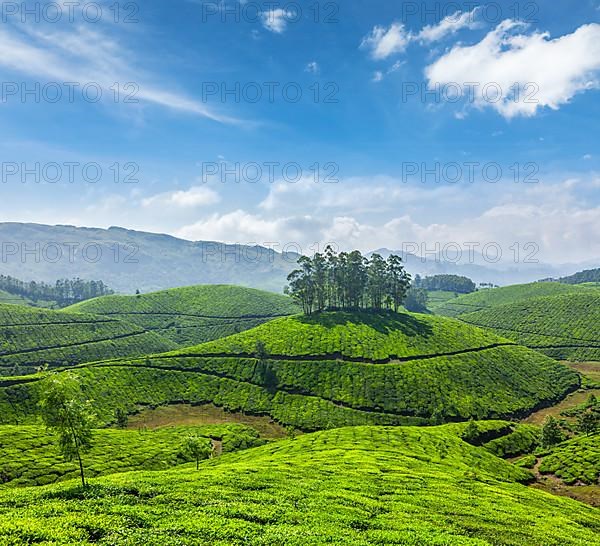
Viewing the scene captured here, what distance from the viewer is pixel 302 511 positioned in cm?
3078

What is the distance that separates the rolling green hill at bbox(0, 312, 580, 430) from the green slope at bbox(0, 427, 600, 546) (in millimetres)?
68174

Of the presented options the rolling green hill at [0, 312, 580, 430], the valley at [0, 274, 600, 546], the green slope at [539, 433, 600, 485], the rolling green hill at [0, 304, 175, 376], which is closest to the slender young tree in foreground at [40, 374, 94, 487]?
the valley at [0, 274, 600, 546]

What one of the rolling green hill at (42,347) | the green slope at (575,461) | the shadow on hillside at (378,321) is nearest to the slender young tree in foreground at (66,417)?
the green slope at (575,461)

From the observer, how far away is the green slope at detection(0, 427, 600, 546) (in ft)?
77.9

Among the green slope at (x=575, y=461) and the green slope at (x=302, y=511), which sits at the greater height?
the green slope at (x=302, y=511)

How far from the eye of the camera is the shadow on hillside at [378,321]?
171 metres

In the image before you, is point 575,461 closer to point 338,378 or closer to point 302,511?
point 338,378

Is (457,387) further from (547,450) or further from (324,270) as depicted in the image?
(324,270)

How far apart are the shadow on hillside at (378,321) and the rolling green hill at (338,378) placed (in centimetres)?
133

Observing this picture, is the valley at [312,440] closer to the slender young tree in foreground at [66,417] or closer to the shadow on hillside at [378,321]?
the slender young tree in foreground at [66,417]

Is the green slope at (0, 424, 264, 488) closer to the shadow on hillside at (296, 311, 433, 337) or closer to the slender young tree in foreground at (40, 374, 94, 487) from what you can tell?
the slender young tree in foreground at (40, 374, 94, 487)

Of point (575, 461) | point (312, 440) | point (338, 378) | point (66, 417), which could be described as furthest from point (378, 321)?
point (66, 417)

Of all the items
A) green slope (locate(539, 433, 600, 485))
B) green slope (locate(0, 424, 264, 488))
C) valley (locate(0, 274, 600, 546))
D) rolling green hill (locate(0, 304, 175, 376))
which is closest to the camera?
valley (locate(0, 274, 600, 546))

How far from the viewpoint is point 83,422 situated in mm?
37531
